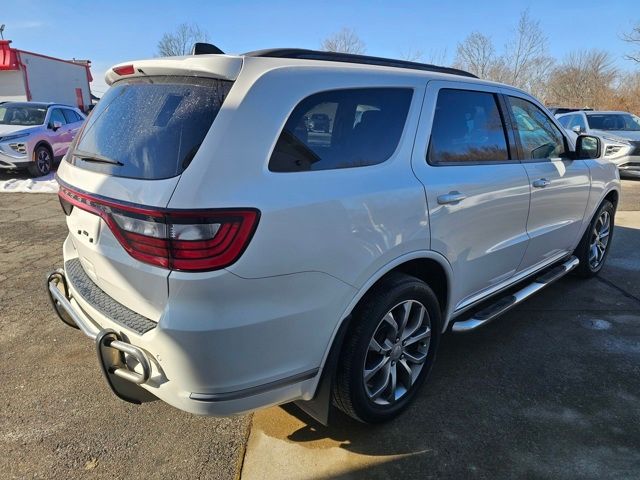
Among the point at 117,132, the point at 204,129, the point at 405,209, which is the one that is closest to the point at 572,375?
the point at 405,209

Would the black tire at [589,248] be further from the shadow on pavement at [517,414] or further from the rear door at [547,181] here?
the shadow on pavement at [517,414]

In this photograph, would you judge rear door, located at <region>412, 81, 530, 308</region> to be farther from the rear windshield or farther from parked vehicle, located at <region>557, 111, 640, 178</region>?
parked vehicle, located at <region>557, 111, 640, 178</region>

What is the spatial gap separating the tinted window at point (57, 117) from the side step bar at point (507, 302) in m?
11.6

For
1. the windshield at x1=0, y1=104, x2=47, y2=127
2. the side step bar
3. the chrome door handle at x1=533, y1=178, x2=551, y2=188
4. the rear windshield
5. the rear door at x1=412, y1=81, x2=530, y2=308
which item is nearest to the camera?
the rear windshield

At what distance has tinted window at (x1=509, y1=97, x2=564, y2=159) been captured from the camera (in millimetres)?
3483

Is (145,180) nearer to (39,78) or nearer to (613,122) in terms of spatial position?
(613,122)

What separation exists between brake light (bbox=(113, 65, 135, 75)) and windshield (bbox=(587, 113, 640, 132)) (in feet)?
42.6

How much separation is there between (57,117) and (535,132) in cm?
1187

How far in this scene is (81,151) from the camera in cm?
255

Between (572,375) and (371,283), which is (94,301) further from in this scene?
(572,375)

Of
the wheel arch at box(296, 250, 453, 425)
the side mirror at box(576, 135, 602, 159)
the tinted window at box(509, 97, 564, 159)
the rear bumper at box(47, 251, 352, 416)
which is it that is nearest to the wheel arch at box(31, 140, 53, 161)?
the rear bumper at box(47, 251, 352, 416)

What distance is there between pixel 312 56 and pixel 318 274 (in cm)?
113

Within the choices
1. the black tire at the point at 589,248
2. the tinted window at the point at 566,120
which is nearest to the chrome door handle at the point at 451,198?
the black tire at the point at 589,248

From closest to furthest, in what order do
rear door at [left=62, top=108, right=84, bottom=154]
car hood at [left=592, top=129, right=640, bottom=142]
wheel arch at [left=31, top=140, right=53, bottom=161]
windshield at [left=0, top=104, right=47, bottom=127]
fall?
wheel arch at [left=31, top=140, right=53, bottom=161], windshield at [left=0, top=104, right=47, bottom=127], car hood at [left=592, top=129, right=640, bottom=142], rear door at [left=62, top=108, right=84, bottom=154]
